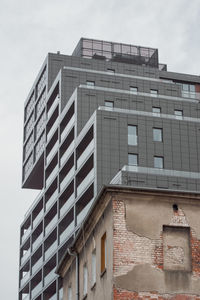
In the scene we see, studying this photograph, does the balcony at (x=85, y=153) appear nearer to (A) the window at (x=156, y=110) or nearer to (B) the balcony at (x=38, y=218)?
(A) the window at (x=156, y=110)

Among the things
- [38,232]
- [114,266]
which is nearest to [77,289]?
[114,266]

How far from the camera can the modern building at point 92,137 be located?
64750mm

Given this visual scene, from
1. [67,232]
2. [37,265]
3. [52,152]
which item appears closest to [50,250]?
[37,265]

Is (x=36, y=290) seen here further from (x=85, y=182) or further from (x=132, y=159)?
(x=132, y=159)

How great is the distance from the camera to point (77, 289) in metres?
31.2

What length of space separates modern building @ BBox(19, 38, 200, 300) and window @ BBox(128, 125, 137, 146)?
0.10m

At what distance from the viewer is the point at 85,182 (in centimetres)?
6550

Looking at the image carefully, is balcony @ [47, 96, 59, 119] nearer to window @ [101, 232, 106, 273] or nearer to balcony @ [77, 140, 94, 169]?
balcony @ [77, 140, 94, 169]

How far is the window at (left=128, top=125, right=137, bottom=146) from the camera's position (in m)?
65.7

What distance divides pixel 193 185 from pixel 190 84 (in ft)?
108

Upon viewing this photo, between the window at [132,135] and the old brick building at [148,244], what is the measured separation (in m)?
39.5

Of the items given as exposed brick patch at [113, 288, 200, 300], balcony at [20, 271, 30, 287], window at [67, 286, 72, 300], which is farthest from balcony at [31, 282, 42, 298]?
exposed brick patch at [113, 288, 200, 300]

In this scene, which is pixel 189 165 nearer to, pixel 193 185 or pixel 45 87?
pixel 193 185

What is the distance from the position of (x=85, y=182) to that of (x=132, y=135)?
250 inches
